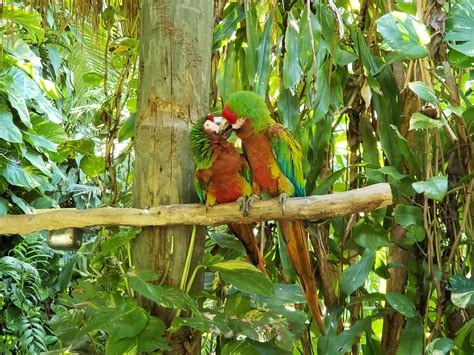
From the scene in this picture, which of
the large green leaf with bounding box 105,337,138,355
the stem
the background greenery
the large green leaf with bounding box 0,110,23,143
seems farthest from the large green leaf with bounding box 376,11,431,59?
the large green leaf with bounding box 0,110,23,143

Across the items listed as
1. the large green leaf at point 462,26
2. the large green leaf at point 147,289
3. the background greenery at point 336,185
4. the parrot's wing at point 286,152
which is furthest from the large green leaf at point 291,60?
the large green leaf at point 147,289

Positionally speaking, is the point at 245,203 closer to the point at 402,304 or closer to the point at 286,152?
the point at 286,152

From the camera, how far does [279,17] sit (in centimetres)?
174

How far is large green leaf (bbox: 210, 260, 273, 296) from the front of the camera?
50.8 inches

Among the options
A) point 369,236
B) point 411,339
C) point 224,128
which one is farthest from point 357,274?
point 224,128

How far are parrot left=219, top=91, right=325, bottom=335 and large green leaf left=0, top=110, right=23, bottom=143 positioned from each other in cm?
109

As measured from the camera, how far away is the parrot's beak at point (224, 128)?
138 centimetres

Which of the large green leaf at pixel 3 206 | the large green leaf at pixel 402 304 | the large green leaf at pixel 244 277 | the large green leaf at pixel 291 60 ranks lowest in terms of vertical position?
the large green leaf at pixel 402 304

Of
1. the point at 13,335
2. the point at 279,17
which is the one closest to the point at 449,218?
the point at 279,17

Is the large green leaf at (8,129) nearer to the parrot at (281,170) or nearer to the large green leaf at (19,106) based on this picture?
the large green leaf at (19,106)

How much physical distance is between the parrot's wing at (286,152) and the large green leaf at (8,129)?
3.80 feet

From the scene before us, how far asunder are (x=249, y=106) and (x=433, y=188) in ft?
1.52

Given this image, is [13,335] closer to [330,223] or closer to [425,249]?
[330,223]

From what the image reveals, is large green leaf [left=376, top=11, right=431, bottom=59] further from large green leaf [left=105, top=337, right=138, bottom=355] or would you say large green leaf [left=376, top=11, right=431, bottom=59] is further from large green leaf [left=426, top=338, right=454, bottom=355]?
large green leaf [left=105, top=337, right=138, bottom=355]
